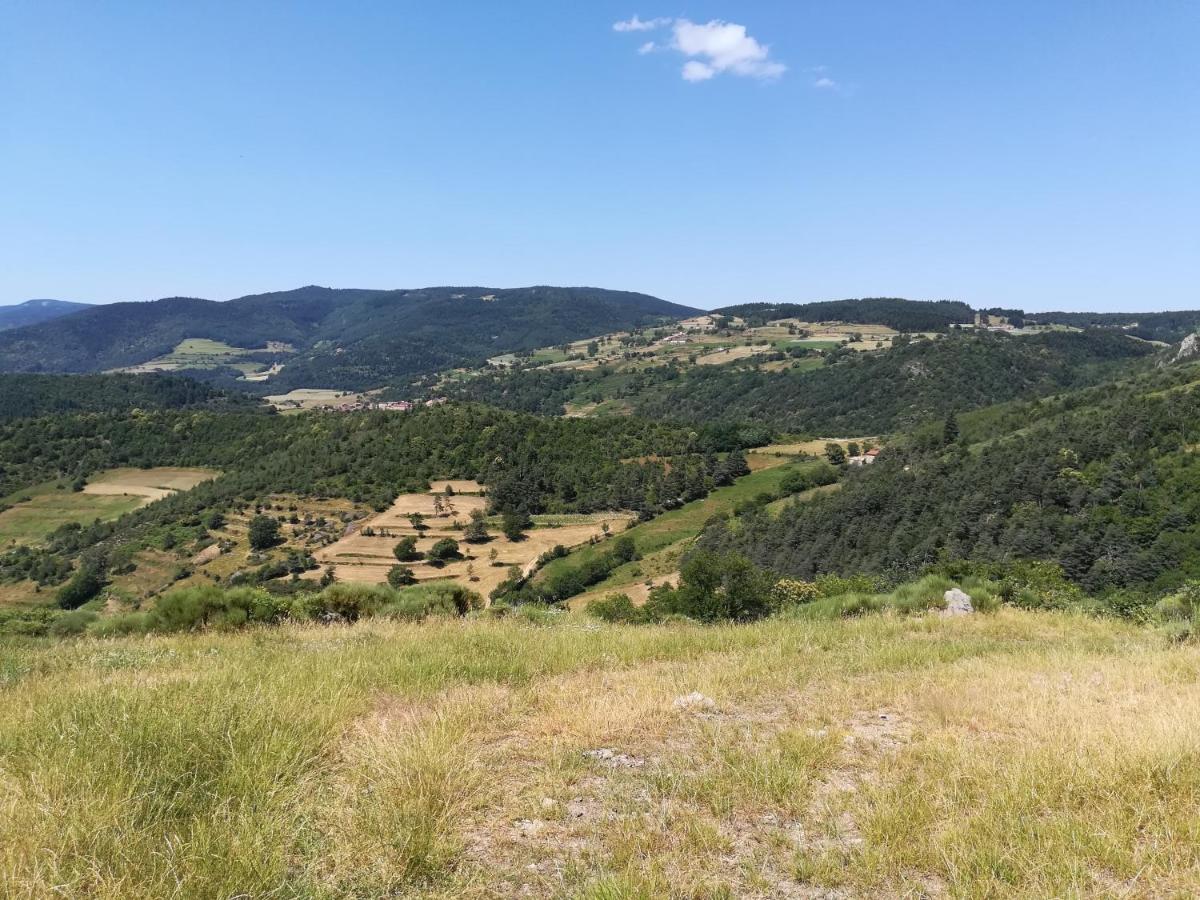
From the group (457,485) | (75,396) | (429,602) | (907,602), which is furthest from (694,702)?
(75,396)

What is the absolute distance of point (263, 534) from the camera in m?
79.1

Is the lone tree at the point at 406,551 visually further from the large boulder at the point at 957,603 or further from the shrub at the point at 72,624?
the large boulder at the point at 957,603

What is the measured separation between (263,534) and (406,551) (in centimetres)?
2051

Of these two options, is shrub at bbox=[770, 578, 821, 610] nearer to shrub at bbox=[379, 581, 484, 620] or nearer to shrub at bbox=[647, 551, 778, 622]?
shrub at bbox=[647, 551, 778, 622]

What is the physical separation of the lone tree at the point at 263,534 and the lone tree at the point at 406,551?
17.6m

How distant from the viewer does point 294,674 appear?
21.2 feet

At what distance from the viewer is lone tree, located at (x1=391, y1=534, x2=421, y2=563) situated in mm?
73500

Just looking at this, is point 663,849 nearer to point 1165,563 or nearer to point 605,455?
point 1165,563

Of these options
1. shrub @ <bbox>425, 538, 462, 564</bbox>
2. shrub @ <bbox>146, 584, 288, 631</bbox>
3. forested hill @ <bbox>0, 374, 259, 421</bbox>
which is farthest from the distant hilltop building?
forested hill @ <bbox>0, 374, 259, 421</bbox>

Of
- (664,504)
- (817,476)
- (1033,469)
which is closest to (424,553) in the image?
(664,504)

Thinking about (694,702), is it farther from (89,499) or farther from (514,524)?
(89,499)

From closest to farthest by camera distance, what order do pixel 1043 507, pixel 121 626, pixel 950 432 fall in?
pixel 121 626 → pixel 1043 507 → pixel 950 432

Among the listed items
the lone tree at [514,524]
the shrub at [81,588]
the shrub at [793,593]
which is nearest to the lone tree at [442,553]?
the lone tree at [514,524]

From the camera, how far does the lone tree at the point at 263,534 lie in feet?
258
